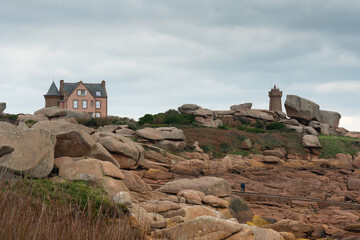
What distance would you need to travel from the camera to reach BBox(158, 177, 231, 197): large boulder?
19609 mm

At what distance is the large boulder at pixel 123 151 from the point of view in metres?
23.8

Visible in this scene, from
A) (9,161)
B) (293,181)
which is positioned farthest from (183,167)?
(9,161)

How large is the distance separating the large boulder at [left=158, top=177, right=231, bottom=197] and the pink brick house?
45.7 meters

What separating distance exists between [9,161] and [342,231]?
47.9 feet

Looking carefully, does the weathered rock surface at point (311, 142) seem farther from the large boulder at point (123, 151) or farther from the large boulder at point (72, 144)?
the large boulder at point (72, 144)

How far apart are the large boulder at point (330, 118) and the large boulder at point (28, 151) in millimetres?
56372

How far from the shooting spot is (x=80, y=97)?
6294 cm

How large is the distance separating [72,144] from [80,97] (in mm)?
46863

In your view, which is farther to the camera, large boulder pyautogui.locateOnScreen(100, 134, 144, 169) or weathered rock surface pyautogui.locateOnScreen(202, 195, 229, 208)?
large boulder pyautogui.locateOnScreen(100, 134, 144, 169)

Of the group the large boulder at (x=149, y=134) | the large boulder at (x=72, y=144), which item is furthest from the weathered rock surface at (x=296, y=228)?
the large boulder at (x=149, y=134)

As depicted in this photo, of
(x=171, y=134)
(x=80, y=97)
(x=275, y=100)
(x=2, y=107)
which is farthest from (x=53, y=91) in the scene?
(x=275, y=100)

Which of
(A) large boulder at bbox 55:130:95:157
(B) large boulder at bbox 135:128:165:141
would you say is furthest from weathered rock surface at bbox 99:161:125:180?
(B) large boulder at bbox 135:128:165:141

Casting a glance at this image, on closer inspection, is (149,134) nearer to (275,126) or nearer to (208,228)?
(208,228)

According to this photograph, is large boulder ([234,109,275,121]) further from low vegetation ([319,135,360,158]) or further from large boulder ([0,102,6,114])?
large boulder ([0,102,6,114])
